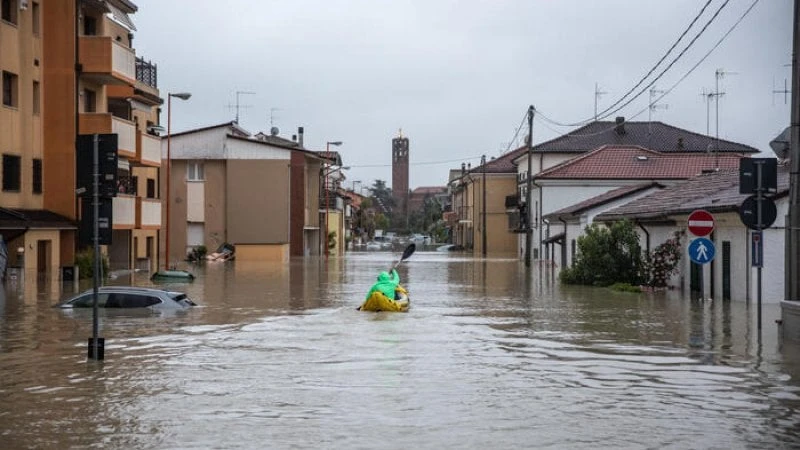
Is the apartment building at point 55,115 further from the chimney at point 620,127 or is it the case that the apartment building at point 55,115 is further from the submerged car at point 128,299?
the chimney at point 620,127

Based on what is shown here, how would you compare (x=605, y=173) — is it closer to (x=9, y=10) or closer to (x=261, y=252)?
(x=261, y=252)

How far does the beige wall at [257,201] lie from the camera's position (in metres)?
72.4

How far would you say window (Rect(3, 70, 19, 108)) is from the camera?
123ft

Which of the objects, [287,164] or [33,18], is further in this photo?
[287,164]

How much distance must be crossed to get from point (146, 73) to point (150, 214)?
9.26 meters

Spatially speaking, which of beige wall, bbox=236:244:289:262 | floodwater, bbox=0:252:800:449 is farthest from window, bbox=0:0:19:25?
beige wall, bbox=236:244:289:262

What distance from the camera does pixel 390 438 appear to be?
11234mm

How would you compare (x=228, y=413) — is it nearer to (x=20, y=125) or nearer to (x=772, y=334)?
(x=772, y=334)

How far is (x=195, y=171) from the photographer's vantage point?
240ft

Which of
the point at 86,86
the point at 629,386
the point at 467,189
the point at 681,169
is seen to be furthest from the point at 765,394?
the point at 467,189

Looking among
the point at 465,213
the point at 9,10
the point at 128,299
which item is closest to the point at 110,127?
the point at 9,10

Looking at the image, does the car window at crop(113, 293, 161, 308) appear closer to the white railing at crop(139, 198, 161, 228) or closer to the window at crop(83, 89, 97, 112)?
the window at crop(83, 89, 97, 112)

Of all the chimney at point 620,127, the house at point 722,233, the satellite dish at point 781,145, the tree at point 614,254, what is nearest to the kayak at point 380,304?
the house at point 722,233

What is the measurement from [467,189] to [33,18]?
7910 centimetres
